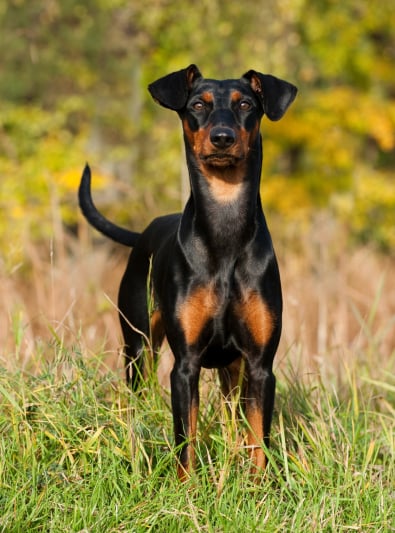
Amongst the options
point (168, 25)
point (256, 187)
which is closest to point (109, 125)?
point (168, 25)

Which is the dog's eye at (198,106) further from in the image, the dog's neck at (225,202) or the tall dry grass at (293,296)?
the tall dry grass at (293,296)

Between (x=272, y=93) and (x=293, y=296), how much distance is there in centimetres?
403

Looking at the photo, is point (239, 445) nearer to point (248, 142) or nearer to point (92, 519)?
point (92, 519)

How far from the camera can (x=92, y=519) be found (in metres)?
3.71

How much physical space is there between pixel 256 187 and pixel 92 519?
1.53 m

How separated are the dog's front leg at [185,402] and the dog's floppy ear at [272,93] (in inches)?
43.7

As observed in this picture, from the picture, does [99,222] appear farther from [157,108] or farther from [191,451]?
[157,108]

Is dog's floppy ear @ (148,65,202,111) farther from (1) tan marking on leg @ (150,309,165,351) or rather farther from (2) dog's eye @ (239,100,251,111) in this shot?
(1) tan marking on leg @ (150,309,165,351)

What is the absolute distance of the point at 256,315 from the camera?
405cm

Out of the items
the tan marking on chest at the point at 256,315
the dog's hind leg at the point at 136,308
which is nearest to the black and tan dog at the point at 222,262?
the tan marking on chest at the point at 256,315

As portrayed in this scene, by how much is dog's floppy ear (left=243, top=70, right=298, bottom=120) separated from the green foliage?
17.4ft

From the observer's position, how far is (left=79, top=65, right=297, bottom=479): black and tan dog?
4.05 metres

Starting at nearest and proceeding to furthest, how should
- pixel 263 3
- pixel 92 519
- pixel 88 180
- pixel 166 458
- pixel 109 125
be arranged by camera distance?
pixel 92 519, pixel 166 458, pixel 88 180, pixel 263 3, pixel 109 125

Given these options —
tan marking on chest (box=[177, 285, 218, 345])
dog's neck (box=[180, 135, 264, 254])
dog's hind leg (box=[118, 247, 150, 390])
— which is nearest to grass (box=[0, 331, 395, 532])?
tan marking on chest (box=[177, 285, 218, 345])
